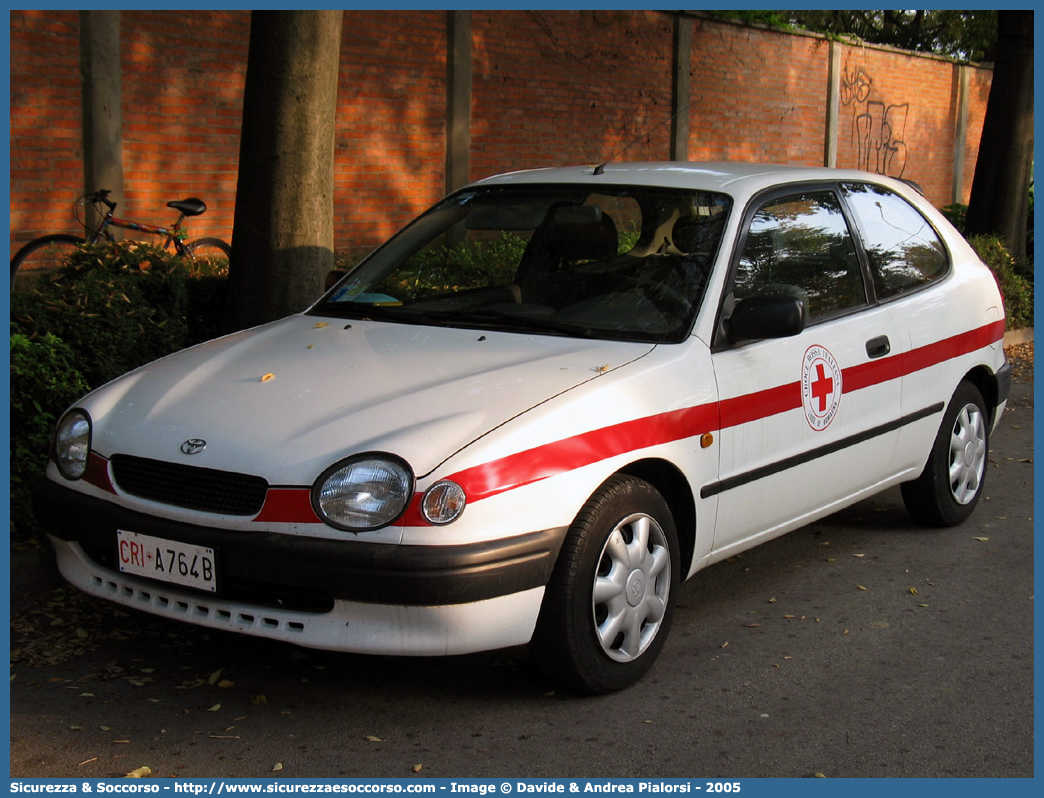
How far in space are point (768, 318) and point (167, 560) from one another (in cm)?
216

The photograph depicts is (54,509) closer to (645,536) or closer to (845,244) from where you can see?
(645,536)

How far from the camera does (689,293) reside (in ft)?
14.3

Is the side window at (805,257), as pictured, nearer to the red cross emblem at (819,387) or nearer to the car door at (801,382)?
the car door at (801,382)

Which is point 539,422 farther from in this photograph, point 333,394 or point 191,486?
point 191,486

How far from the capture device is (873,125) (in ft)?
66.4


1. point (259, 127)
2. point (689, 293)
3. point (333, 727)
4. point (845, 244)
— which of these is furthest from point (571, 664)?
point (259, 127)

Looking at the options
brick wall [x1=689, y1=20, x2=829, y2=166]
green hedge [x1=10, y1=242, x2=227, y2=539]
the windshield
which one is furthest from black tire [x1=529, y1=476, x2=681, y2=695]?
brick wall [x1=689, y1=20, x2=829, y2=166]

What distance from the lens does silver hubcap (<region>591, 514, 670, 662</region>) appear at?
3783mm

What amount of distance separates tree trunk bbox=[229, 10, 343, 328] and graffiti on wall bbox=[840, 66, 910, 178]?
48.5 feet

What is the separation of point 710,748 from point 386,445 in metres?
1.30

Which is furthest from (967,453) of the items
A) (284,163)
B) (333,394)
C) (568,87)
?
(568,87)

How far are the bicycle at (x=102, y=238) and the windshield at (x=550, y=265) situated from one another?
3817 mm

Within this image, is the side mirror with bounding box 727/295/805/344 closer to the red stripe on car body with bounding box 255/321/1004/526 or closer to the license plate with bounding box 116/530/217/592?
the red stripe on car body with bounding box 255/321/1004/526

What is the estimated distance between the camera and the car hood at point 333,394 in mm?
3518
